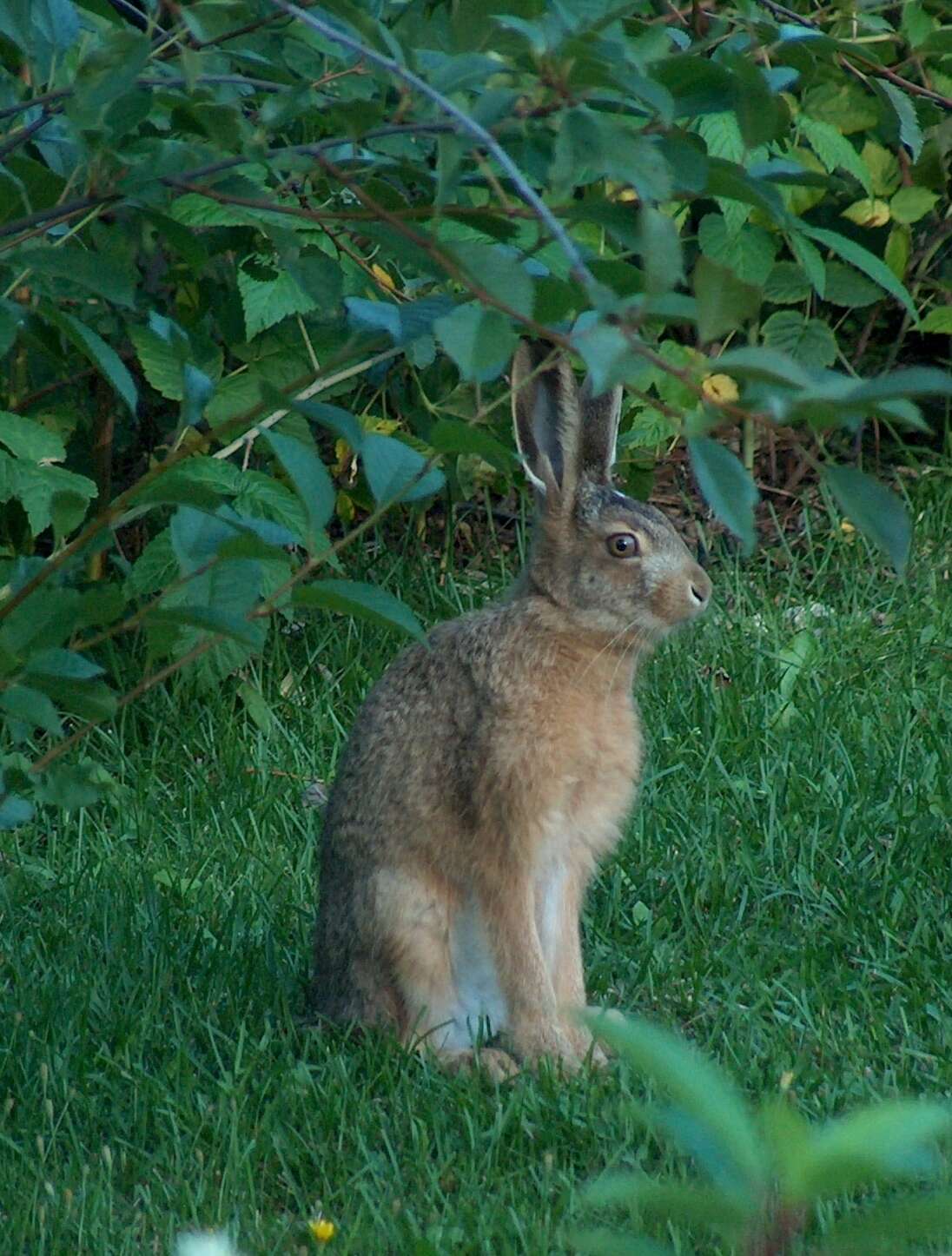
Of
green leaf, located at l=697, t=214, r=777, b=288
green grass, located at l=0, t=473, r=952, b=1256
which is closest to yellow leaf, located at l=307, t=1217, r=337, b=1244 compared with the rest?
green grass, located at l=0, t=473, r=952, b=1256

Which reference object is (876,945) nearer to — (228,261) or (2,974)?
(2,974)

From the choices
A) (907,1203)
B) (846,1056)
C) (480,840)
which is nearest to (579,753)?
(480,840)

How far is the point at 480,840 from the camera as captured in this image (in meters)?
3.71

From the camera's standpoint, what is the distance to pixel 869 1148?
801 millimetres

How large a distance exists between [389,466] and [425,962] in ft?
5.09

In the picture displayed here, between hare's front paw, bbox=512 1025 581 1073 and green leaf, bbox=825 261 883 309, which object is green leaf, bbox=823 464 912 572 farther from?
green leaf, bbox=825 261 883 309

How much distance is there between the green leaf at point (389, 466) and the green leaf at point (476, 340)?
693 mm

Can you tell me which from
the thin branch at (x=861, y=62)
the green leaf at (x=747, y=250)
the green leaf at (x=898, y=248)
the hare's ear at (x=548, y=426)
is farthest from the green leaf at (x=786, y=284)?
the hare's ear at (x=548, y=426)

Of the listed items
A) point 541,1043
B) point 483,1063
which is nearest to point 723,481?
point 483,1063

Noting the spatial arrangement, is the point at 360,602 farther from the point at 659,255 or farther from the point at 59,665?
the point at 659,255

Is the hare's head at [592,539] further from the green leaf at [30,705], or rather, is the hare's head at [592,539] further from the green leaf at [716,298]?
the green leaf at [716,298]

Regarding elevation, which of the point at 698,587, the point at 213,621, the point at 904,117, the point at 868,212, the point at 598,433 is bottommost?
the point at 868,212

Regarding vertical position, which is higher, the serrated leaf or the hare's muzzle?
the serrated leaf

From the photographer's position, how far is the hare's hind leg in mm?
3713
